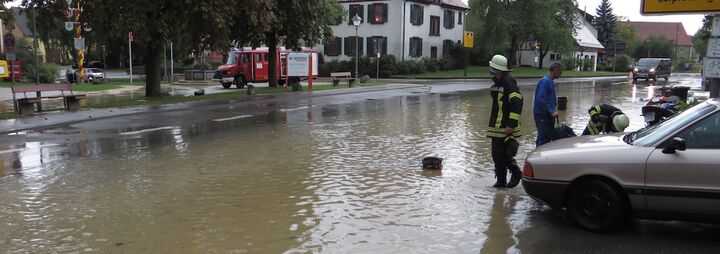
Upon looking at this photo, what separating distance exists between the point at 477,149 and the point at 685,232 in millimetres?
5054

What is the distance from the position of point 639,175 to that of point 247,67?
3084 centimetres

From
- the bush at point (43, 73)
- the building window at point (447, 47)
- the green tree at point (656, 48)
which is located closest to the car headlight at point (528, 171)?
the bush at point (43, 73)

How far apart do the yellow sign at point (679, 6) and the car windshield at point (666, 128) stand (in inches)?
81.1

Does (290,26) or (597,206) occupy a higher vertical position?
(290,26)

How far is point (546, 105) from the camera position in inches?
295

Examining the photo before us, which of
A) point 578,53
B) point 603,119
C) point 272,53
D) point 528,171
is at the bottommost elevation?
point 528,171

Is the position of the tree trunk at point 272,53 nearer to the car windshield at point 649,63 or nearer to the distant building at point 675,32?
the car windshield at point 649,63

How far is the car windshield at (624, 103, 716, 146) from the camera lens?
16.9ft

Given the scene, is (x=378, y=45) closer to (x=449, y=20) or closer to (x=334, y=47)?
(x=334, y=47)

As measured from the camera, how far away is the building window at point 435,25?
182ft

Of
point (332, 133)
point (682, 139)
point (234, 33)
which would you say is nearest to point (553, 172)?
point (682, 139)

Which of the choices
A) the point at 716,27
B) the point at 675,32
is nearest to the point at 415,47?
the point at 716,27

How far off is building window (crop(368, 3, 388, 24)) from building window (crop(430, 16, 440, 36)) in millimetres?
5794

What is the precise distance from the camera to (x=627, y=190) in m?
5.12
